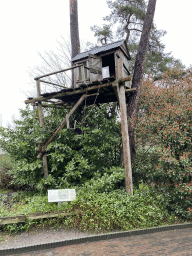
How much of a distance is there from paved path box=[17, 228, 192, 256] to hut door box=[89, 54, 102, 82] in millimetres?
5355

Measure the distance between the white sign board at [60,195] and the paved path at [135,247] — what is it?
131 centimetres

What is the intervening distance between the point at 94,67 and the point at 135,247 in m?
5.89

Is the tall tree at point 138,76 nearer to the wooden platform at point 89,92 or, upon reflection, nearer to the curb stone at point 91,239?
the wooden platform at point 89,92

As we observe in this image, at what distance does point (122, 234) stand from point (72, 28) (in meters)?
9.62

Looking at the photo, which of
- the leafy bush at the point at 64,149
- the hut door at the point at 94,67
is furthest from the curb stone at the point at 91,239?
the hut door at the point at 94,67

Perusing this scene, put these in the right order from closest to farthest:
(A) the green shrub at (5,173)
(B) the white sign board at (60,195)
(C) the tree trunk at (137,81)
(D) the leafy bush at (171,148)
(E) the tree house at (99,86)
A: (B) the white sign board at (60,195)
(D) the leafy bush at (171,148)
(E) the tree house at (99,86)
(C) the tree trunk at (137,81)
(A) the green shrub at (5,173)

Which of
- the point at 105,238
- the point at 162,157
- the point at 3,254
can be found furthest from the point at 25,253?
the point at 162,157

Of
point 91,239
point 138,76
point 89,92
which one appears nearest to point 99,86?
point 89,92

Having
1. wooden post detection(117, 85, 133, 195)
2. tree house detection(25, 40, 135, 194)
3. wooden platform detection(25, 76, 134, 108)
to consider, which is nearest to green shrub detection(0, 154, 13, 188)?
tree house detection(25, 40, 135, 194)

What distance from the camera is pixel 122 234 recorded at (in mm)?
5500

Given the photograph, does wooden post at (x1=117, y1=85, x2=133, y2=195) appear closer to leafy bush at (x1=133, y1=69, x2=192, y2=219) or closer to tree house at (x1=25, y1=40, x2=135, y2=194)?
tree house at (x1=25, y1=40, x2=135, y2=194)

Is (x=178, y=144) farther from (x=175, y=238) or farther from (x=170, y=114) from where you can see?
(x=175, y=238)

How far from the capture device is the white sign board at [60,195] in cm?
594

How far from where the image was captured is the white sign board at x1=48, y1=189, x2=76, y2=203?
5.94 metres
